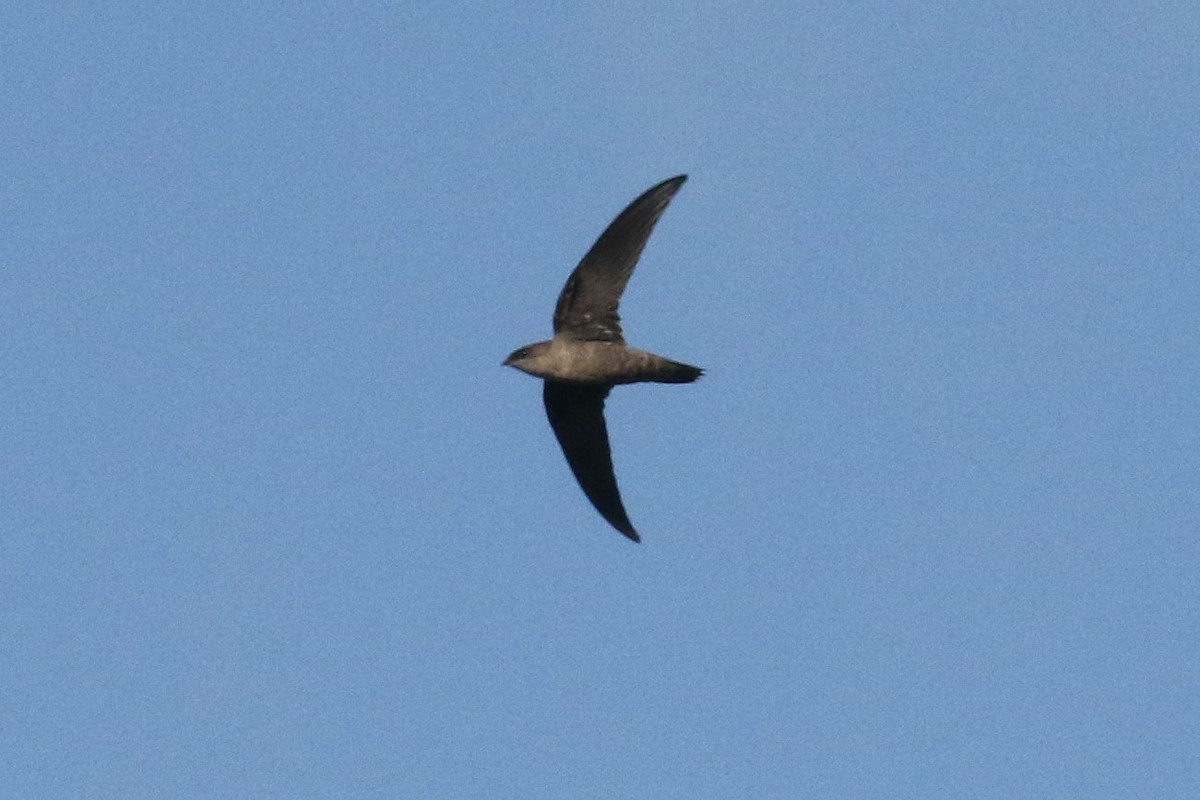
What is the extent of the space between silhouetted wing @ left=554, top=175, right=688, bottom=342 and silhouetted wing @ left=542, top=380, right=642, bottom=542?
48.8 inches

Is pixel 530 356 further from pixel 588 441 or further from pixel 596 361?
pixel 588 441

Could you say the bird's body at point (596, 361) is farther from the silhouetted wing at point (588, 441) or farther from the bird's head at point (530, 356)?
the silhouetted wing at point (588, 441)

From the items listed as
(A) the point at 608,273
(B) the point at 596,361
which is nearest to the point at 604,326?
(B) the point at 596,361

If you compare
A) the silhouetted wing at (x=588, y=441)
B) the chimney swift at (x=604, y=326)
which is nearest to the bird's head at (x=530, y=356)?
the chimney swift at (x=604, y=326)

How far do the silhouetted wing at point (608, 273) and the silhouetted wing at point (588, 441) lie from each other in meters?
1.24

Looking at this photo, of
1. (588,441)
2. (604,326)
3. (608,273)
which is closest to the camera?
(608,273)

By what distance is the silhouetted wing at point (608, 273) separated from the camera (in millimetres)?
28500

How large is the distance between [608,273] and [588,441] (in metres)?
2.41

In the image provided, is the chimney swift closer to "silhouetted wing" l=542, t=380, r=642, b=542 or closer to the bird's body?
the bird's body

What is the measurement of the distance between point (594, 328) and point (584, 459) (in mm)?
2076

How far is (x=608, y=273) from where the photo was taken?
28.8 metres

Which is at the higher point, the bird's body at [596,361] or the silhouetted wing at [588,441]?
the bird's body at [596,361]

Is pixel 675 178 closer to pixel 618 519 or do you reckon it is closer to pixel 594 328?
pixel 594 328

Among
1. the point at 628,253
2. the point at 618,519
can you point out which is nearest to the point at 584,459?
the point at 618,519
